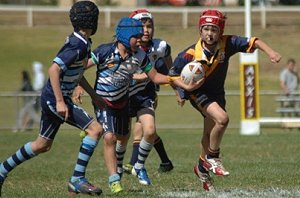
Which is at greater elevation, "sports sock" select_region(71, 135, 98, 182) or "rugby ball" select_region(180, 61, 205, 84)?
"rugby ball" select_region(180, 61, 205, 84)

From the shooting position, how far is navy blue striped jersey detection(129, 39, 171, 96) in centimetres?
1159

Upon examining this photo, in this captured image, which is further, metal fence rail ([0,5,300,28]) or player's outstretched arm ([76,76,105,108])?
metal fence rail ([0,5,300,28])

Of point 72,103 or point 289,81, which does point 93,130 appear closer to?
point 72,103

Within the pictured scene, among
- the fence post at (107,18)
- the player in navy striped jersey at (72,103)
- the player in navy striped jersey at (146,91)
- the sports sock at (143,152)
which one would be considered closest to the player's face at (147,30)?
the player in navy striped jersey at (146,91)

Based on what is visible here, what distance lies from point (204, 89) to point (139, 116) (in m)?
1.22

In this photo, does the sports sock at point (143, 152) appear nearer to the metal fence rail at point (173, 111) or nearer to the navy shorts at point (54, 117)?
the navy shorts at point (54, 117)

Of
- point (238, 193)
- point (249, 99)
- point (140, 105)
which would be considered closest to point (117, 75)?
point (140, 105)

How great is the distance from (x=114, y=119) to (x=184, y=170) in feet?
10.2

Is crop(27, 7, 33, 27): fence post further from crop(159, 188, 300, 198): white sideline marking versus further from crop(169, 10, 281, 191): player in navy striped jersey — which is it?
crop(159, 188, 300, 198): white sideline marking

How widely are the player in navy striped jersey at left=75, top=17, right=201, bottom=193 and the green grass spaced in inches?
20.3

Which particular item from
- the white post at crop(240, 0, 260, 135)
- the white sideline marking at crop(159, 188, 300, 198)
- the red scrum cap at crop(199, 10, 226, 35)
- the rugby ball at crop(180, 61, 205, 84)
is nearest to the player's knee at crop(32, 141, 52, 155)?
the white sideline marking at crop(159, 188, 300, 198)

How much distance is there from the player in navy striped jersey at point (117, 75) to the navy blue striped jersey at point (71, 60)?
0.65 meters

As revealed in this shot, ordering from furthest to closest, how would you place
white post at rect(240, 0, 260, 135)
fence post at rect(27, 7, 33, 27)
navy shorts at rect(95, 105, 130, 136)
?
fence post at rect(27, 7, 33, 27), white post at rect(240, 0, 260, 135), navy shorts at rect(95, 105, 130, 136)

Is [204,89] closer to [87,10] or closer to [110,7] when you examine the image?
[87,10]
